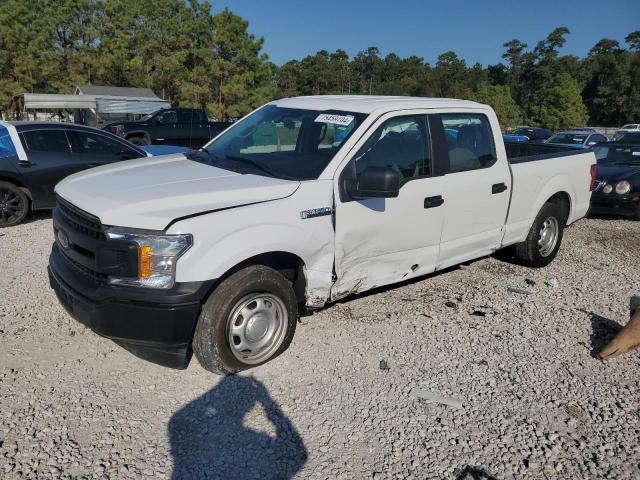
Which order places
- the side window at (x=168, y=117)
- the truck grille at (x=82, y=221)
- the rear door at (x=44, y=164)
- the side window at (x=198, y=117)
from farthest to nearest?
the side window at (x=198, y=117) → the side window at (x=168, y=117) → the rear door at (x=44, y=164) → the truck grille at (x=82, y=221)

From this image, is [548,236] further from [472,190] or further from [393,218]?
[393,218]

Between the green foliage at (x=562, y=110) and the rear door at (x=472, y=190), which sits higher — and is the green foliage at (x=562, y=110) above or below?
above

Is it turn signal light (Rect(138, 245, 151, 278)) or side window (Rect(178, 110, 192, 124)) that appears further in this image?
side window (Rect(178, 110, 192, 124))

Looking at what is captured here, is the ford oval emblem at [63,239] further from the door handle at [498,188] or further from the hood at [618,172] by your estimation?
the hood at [618,172]

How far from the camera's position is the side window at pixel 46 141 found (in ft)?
26.2

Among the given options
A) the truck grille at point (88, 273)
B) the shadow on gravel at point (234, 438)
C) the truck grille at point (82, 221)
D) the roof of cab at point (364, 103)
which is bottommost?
Result: the shadow on gravel at point (234, 438)

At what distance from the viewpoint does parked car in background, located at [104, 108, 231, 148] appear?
19125mm

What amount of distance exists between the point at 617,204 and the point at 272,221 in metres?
7.86

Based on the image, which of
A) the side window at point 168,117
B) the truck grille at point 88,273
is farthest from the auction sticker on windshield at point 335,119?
the side window at point 168,117

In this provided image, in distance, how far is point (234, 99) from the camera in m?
37.4

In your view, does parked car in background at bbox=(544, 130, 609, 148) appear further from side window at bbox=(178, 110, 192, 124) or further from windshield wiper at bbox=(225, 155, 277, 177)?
windshield wiper at bbox=(225, 155, 277, 177)

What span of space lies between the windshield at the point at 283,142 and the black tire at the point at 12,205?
4491mm

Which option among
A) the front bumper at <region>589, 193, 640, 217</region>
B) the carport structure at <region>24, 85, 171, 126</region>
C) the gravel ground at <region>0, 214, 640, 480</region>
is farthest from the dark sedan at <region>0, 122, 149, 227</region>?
the carport structure at <region>24, 85, 171, 126</region>

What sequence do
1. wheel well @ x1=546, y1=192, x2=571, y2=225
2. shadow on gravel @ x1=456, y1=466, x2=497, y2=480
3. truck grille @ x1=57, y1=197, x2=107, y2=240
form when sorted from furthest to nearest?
1. wheel well @ x1=546, y1=192, x2=571, y2=225
2. truck grille @ x1=57, y1=197, x2=107, y2=240
3. shadow on gravel @ x1=456, y1=466, x2=497, y2=480
